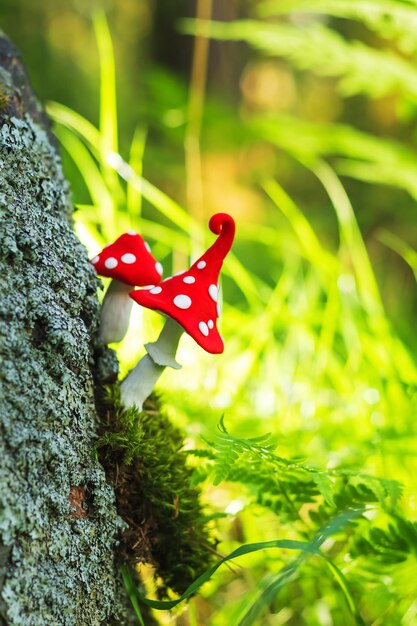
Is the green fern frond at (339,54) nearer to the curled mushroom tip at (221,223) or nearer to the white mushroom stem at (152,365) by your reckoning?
the curled mushroom tip at (221,223)

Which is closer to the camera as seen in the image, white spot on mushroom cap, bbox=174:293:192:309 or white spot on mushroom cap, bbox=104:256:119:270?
white spot on mushroom cap, bbox=174:293:192:309

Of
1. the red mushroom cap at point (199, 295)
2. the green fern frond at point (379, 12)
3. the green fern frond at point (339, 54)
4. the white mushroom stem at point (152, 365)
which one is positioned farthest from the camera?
Result: the green fern frond at point (339, 54)

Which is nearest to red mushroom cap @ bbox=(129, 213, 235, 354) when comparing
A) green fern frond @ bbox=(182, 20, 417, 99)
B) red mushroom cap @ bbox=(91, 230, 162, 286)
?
red mushroom cap @ bbox=(91, 230, 162, 286)

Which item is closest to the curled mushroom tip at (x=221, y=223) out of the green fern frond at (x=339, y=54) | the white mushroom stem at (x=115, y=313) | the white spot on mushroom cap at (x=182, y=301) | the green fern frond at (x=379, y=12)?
the white spot on mushroom cap at (x=182, y=301)

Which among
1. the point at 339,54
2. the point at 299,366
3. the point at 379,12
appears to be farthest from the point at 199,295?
the point at 339,54

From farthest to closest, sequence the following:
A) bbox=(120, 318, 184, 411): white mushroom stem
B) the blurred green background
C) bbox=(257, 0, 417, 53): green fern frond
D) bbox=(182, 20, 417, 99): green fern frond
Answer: bbox=(182, 20, 417, 99): green fern frond, bbox=(257, 0, 417, 53): green fern frond, the blurred green background, bbox=(120, 318, 184, 411): white mushroom stem

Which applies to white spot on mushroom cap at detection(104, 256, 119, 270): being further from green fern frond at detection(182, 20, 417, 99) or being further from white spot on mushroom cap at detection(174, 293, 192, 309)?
green fern frond at detection(182, 20, 417, 99)

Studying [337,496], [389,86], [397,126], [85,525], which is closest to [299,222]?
[389,86]

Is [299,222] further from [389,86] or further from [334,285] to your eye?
[389,86]
